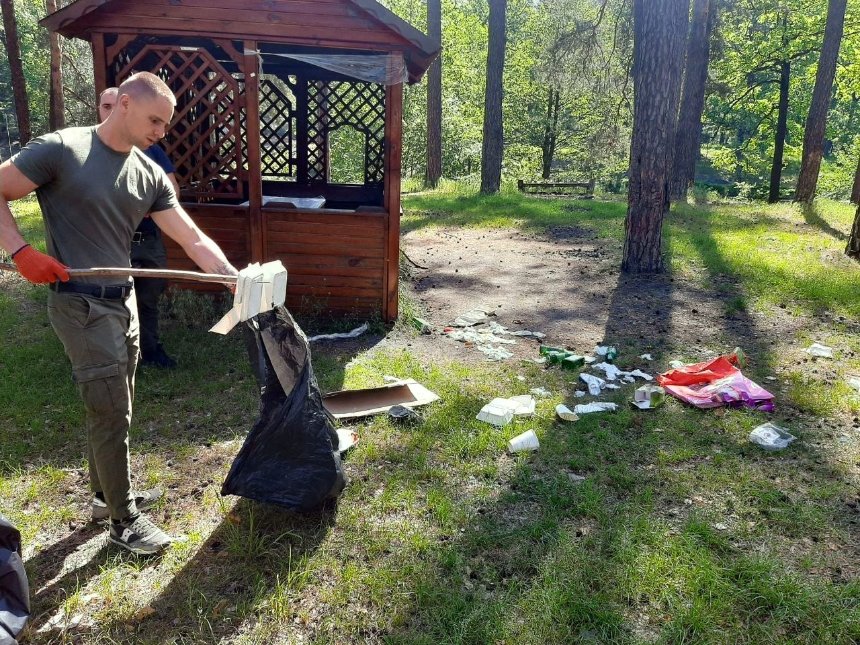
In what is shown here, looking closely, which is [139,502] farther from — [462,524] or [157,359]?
[157,359]

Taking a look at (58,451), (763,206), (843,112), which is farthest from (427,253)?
(843,112)

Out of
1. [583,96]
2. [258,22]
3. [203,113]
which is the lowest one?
[203,113]

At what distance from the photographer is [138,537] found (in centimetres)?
284

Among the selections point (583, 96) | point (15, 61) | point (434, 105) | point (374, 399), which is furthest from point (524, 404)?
point (583, 96)

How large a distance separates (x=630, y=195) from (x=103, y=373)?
6.95m

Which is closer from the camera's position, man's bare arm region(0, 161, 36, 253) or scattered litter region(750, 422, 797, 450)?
man's bare arm region(0, 161, 36, 253)

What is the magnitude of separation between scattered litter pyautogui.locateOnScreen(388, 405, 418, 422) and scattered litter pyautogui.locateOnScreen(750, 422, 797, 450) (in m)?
2.16

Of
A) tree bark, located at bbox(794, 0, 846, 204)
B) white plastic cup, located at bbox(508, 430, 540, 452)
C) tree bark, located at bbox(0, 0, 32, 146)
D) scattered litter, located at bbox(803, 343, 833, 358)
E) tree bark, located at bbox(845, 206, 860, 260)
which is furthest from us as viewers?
tree bark, located at bbox(794, 0, 846, 204)

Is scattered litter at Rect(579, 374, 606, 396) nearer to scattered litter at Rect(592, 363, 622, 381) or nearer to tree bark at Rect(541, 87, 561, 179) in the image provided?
scattered litter at Rect(592, 363, 622, 381)

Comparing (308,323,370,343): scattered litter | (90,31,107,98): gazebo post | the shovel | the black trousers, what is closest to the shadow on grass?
(308,323,370,343): scattered litter

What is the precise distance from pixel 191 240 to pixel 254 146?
3.23 m

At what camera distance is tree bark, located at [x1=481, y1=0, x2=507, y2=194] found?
15.8 metres

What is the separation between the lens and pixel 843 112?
29391 mm

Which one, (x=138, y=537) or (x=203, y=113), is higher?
(x=203, y=113)
